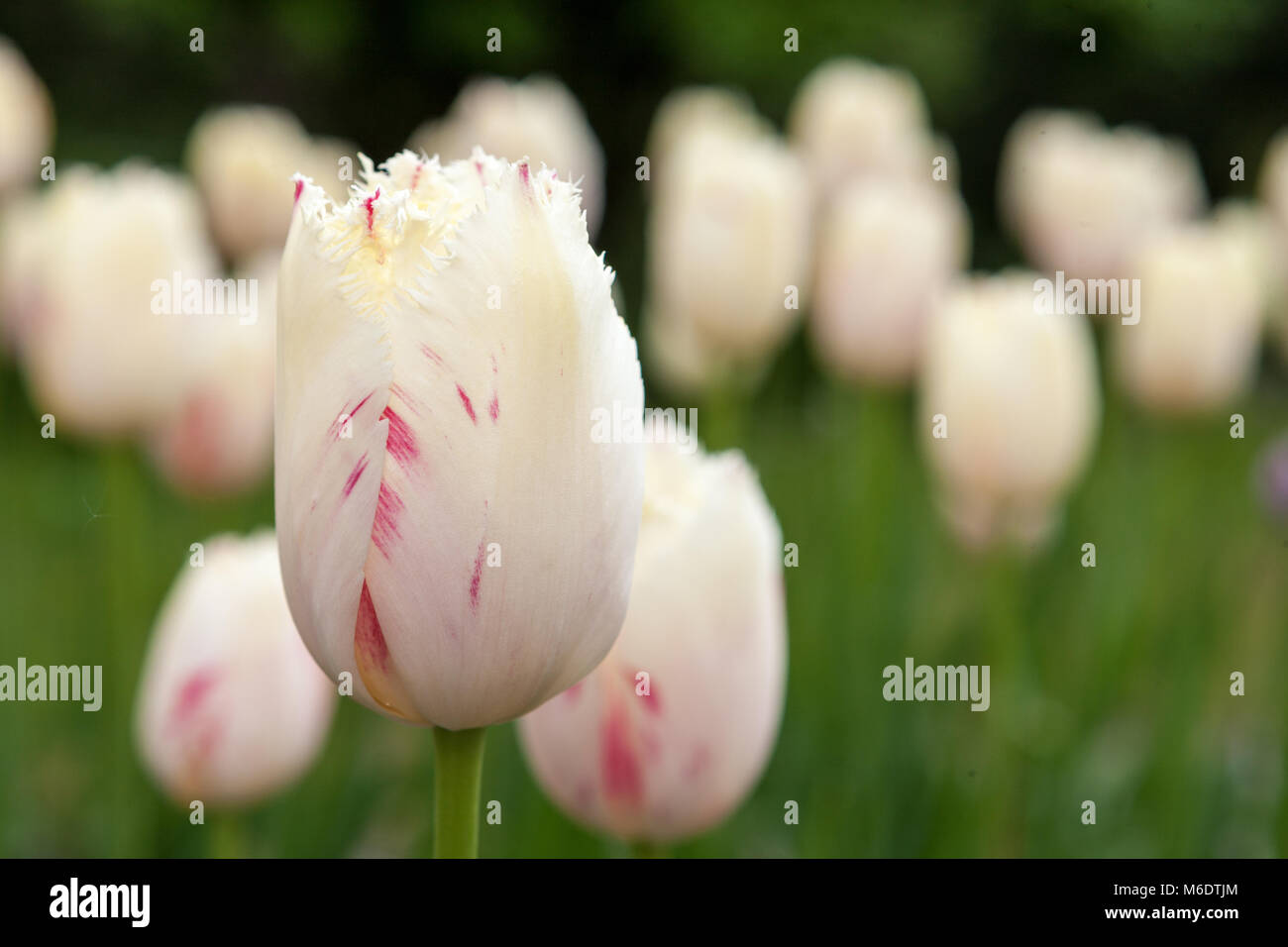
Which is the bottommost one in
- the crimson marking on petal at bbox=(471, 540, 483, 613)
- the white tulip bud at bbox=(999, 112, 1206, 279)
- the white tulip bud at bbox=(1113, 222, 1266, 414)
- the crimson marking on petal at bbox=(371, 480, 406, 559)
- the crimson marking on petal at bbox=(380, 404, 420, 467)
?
the crimson marking on petal at bbox=(471, 540, 483, 613)

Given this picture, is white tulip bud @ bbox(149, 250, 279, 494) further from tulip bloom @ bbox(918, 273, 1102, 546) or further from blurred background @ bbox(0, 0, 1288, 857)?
tulip bloom @ bbox(918, 273, 1102, 546)

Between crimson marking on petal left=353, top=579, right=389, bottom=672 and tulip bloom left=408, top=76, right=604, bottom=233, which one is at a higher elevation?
tulip bloom left=408, top=76, right=604, bottom=233

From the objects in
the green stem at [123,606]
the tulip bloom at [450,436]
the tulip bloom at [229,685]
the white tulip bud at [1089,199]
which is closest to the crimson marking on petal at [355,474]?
the tulip bloom at [450,436]

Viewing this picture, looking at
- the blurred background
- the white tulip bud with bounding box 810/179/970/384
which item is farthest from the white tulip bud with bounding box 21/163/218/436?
the white tulip bud with bounding box 810/179/970/384

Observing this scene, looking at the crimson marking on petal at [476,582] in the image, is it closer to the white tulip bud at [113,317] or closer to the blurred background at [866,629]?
the blurred background at [866,629]

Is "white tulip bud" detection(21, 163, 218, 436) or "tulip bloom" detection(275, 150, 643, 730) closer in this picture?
"tulip bloom" detection(275, 150, 643, 730)

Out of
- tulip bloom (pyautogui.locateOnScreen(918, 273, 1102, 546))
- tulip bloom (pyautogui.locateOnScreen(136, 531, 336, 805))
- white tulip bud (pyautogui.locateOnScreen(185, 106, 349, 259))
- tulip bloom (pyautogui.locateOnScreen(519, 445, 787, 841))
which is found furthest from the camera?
white tulip bud (pyautogui.locateOnScreen(185, 106, 349, 259))
